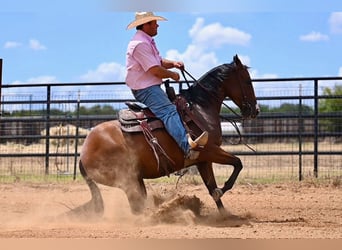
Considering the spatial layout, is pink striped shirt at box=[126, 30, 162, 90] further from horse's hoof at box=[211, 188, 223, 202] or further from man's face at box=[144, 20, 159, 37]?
horse's hoof at box=[211, 188, 223, 202]

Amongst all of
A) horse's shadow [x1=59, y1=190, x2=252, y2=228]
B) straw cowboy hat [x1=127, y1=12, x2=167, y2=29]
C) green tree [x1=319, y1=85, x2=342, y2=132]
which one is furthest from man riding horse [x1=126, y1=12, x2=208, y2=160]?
green tree [x1=319, y1=85, x2=342, y2=132]

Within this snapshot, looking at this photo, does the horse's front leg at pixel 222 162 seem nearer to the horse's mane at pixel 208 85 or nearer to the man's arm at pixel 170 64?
the horse's mane at pixel 208 85

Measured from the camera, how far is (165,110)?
732cm

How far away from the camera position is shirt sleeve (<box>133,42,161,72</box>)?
7246 millimetres

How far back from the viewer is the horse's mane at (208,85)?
25.8ft

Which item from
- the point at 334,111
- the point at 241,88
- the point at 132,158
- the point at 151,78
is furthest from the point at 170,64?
the point at 334,111

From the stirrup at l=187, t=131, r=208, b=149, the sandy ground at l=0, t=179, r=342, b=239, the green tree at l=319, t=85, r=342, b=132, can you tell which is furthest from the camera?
the green tree at l=319, t=85, r=342, b=132

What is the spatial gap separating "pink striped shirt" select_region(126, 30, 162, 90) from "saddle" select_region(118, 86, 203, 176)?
0.30 metres

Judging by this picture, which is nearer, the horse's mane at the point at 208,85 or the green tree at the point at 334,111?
the horse's mane at the point at 208,85

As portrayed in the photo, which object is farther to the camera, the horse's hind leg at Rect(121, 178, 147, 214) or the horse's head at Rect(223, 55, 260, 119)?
the horse's head at Rect(223, 55, 260, 119)

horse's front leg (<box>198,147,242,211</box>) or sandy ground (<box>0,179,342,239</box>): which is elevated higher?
horse's front leg (<box>198,147,242,211</box>)

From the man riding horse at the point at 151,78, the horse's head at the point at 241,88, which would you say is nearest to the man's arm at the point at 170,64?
the man riding horse at the point at 151,78

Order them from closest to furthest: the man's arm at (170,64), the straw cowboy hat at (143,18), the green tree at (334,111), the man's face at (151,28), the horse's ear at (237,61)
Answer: the straw cowboy hat at (143,18) → the man's face at (151,28) → the man's arm at (170,64) → the horse's ear at (237,61) → the green tree at (334,111)

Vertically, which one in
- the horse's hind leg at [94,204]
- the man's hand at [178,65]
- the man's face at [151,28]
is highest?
the man's face at [151,28]
